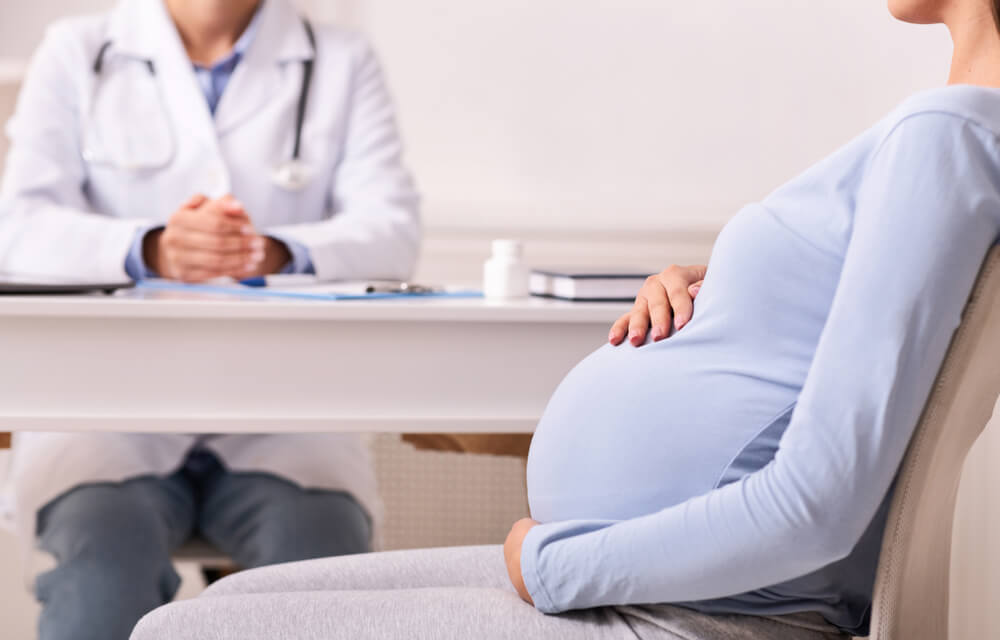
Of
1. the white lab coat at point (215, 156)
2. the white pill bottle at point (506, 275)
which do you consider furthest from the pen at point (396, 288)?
the white lab coat at point (215, 156)

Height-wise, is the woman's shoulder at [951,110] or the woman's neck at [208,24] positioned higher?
the woman's shoulder at [951,110]

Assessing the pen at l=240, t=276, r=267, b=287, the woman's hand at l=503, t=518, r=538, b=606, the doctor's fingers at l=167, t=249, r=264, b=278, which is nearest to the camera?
the woman's hand at l=503, t=518, r=538, b=606

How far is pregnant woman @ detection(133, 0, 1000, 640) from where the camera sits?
603 millimetres

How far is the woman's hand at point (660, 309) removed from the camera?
0.76 metres

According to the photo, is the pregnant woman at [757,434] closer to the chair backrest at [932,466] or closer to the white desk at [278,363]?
the chair backrest at [932,466]

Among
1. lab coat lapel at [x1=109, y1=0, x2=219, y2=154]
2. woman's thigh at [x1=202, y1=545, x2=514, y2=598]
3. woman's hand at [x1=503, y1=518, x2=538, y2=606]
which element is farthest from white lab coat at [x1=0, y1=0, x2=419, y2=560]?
woman's hand at [x1=503, y1=518, x2=538, y2=606]

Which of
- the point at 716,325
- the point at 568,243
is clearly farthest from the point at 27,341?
the point at 568,243

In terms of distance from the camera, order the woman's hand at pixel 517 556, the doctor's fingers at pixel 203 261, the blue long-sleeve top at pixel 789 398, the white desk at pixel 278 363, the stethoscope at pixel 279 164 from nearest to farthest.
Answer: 1. the blue long-sleeve top at pixel 789 398
2. the woman's hand at pixel 517 556
3. the white desk at pixel 278 363
4. the doctor's fingers at pixel 203 261
5. the stethoscope at pixel 279 164

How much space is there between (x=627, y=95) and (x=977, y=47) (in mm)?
1670

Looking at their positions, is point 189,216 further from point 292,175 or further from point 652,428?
point 652,428

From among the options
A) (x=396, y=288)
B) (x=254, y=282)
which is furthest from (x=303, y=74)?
(x=396, y=288)

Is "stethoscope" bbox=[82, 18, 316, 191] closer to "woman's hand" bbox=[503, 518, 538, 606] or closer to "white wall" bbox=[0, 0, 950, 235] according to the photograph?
"white wall" bbox=[0, 0, 950, 235]

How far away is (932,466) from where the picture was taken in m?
0.64

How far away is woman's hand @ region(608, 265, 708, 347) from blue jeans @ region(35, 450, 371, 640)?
2.09ft
